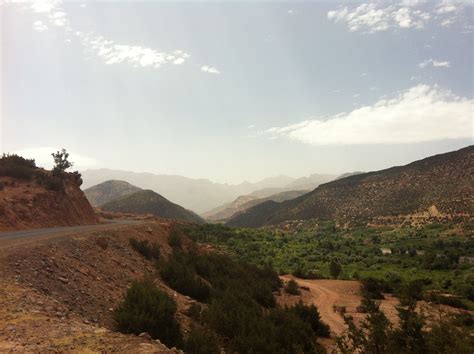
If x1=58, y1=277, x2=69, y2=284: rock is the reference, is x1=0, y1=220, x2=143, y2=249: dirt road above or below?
above

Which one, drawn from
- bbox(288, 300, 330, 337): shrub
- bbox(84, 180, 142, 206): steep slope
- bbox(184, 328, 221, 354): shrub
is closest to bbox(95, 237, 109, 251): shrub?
bbox(184, 328, 221, 354): shrub

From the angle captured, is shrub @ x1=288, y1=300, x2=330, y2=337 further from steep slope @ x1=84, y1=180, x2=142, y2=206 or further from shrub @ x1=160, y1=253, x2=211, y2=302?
steep slope @ x1=84, y1=180, x2=142, y2=206

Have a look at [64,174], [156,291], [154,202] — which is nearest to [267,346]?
[156,291]

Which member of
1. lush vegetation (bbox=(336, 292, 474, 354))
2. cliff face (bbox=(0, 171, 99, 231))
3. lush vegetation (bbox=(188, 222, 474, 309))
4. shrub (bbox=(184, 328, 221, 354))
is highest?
cliff face (bbox=(0, 171, 99, 231))

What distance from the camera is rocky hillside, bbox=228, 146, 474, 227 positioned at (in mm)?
70688

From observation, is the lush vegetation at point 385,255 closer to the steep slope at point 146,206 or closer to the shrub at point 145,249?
the shrub at point 145,249

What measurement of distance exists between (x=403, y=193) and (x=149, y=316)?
83881 millimetres

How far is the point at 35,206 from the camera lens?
25859mm

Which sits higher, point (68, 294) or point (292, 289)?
point (68, 294)

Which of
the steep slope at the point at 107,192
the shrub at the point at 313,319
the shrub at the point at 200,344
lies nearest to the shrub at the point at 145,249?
the shrub at the point at 313,319

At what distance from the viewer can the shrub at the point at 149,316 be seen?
28.6 ft

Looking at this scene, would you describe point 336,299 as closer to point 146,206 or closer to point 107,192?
point 146,206

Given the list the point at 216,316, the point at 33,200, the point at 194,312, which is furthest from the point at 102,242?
the point at 33,200

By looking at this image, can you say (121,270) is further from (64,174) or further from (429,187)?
(429,187)
